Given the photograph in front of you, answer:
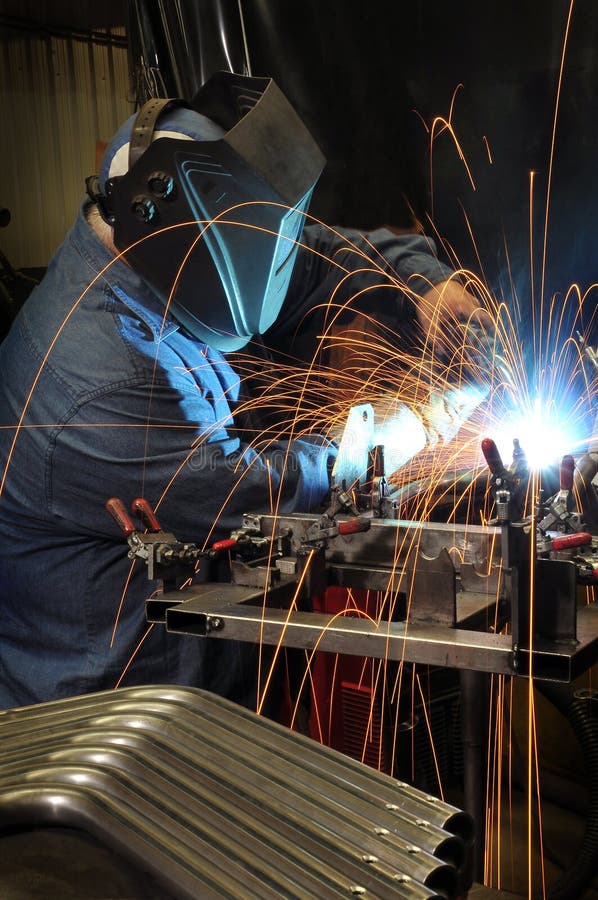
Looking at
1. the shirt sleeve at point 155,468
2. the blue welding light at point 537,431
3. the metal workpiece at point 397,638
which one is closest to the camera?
the metal workpiece at point 397,638

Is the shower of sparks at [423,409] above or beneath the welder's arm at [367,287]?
beneath

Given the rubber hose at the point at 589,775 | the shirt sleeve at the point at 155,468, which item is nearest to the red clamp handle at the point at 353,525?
the shirt sleeve at the point at 155,468

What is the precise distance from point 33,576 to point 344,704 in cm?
98

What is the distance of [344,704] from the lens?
8.51 feet

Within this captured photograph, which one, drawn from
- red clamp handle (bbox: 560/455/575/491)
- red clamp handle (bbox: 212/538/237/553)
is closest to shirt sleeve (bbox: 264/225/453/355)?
red clamp handle (bbox: 560/455/575/491)

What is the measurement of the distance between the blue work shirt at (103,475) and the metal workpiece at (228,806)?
977mm

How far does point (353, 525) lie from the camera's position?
2.00 metres

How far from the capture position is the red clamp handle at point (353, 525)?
78.7 inches

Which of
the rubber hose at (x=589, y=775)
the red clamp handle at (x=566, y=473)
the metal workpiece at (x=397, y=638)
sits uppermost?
the red clamp handle at (x=566, y=473)

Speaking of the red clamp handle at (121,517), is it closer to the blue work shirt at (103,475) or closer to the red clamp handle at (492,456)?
the blue work shirt at (103,475)

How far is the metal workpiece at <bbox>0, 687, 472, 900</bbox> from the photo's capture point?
1000 mm

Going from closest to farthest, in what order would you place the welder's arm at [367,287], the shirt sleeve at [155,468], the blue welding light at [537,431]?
the shirt sleeve at [155,468] < the blue welding light at [537,431] < the welder's arm at [367,287]

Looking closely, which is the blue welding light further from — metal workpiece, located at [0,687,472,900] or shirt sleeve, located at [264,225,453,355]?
metal workpiece, located at [0,687,472,900]

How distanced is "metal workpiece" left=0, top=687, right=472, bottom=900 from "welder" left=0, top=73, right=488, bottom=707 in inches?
38.8
